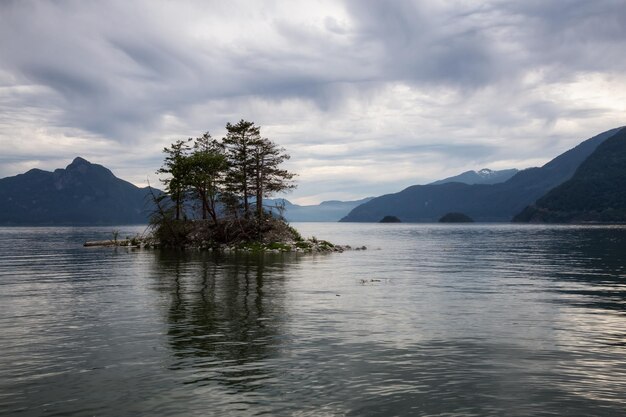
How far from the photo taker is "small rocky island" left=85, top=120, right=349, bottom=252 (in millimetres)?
76688

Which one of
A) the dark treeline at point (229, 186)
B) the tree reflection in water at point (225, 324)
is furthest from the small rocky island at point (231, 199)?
the tree reflection in water at point (225, 324)

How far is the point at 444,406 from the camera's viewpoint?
11516mm

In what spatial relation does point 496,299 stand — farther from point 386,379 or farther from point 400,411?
point 400,411

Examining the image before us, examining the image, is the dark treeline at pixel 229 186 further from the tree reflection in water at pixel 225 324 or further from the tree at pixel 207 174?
the tree reflection in water at pixel 225 324

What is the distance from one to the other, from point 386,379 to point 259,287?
19.7 meters

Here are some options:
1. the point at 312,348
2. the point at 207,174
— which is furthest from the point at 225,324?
the point at 207,174

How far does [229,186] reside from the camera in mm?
81062

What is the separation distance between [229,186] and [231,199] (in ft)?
7.64

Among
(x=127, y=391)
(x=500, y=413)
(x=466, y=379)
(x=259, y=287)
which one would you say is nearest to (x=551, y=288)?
(x=259, y=287)

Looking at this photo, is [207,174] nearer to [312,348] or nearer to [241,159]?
[241,159]

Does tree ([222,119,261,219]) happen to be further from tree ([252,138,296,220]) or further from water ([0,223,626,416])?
water ([0,223,626,416])

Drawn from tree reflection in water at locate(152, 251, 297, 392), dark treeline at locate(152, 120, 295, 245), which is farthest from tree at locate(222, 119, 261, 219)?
tree reflection in water at locate(152, 251, 297, 392)

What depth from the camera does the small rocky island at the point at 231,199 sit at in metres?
76.7

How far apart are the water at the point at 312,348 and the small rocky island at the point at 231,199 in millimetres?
42128
